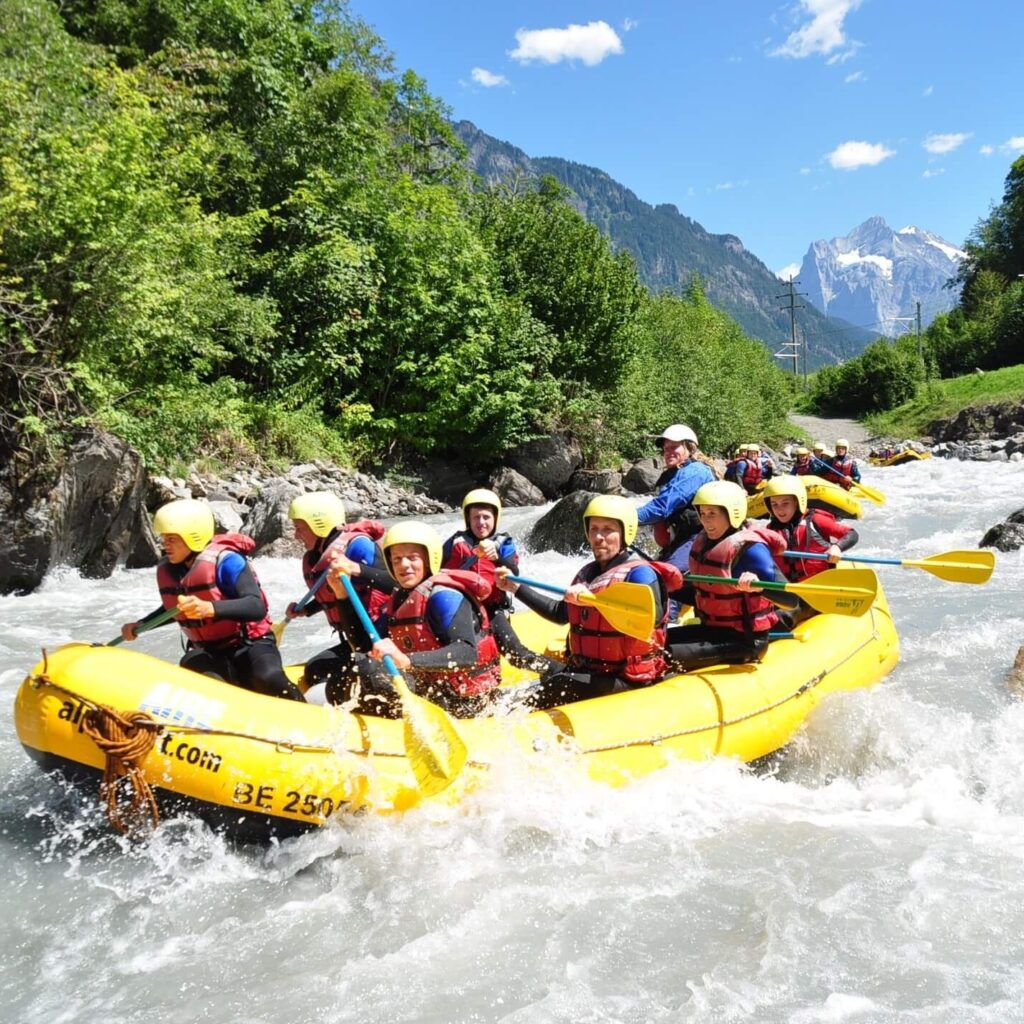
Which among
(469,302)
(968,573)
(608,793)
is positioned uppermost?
(469,302)

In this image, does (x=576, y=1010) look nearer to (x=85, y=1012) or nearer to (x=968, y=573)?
(x=85, y=1012)

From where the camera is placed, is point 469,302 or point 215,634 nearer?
point 215,634

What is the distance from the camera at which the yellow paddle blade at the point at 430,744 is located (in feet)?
10.1

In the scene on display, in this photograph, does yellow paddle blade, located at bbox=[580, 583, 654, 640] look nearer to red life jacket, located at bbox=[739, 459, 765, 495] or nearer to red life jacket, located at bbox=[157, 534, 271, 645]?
red life jacket, located at bbox=[157, 534, 271, 645]

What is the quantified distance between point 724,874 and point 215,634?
2502 millimetres

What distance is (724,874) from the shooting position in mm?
3217

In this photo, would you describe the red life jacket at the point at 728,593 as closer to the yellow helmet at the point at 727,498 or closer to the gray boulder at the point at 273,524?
the yellow helmet at the point at 727,498

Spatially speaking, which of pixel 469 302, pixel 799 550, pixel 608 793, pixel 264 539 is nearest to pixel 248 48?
pixel 469 302

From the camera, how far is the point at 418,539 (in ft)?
12.0

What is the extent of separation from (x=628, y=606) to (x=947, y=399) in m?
31.6

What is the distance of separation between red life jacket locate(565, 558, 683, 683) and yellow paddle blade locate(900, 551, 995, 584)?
1858 millimetres

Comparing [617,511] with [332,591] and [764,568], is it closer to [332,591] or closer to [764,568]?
[764,568]

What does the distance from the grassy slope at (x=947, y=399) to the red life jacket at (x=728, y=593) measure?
26791mm

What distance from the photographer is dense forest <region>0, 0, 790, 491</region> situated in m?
8.48
